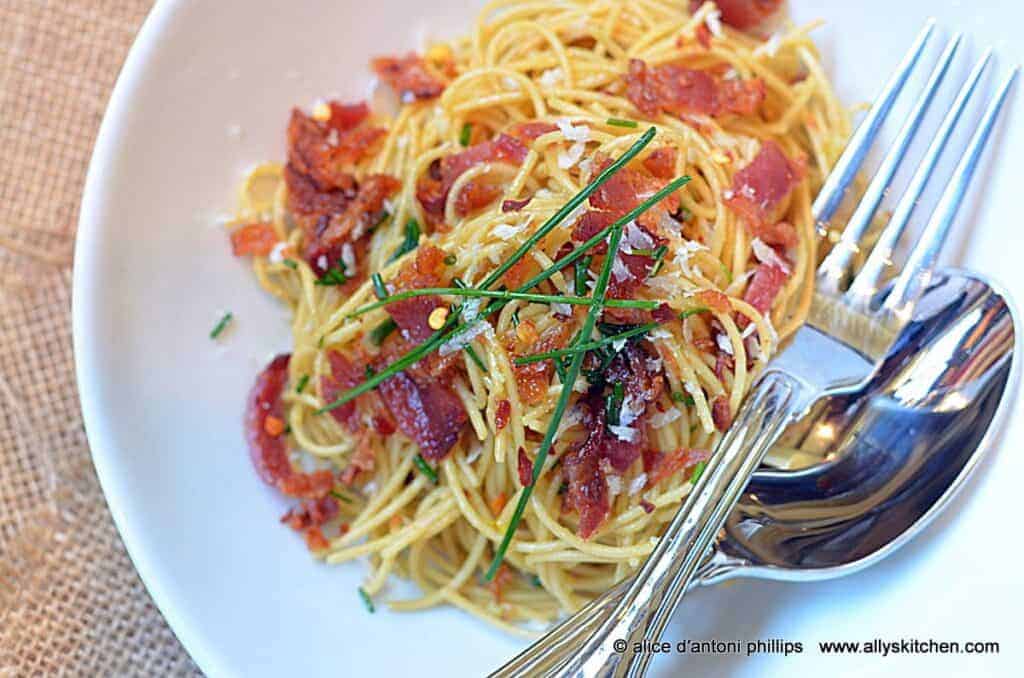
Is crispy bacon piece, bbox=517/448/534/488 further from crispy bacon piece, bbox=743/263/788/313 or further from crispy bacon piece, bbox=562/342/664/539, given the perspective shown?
crispy bacon piece, bbox=743/263/788/313

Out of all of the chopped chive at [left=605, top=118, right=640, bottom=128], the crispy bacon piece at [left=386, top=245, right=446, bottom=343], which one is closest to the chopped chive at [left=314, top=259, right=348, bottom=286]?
the crispy bacon piece at [left=386, top=245, right=446, bottom=343]

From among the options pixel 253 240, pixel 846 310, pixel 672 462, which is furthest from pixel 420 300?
pixel 846 310

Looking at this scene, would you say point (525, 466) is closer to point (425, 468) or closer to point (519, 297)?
A: point (425, 468)

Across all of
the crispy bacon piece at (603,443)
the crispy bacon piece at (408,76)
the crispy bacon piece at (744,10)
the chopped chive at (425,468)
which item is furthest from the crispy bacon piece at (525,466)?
the crispy bacon piece at (744,10)

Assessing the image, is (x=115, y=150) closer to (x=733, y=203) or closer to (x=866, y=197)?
(x=733, y=203)

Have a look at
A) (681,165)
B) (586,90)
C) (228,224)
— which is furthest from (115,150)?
(681,165)
